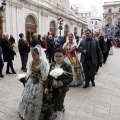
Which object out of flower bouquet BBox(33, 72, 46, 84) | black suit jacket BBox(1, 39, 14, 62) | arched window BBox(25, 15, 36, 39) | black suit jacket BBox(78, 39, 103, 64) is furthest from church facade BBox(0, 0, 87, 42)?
flower bouquet BBox(33, 72, 46, 84)

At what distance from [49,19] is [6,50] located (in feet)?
58.9

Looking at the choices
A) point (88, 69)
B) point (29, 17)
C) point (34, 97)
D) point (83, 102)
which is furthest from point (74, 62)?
point (29, 17)

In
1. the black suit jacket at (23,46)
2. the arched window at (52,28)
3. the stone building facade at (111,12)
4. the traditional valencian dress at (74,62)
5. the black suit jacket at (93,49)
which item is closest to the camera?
the black suit jacket at (93,49)

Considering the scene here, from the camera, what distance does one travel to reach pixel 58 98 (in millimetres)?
2840

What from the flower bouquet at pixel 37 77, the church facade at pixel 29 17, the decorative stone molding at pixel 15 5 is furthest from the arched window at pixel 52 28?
the flower bouquet at pixel 37 77

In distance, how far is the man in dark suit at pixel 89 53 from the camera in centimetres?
507

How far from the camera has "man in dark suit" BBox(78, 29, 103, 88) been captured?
5.07m

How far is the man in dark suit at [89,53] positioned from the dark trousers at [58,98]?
2349 mm

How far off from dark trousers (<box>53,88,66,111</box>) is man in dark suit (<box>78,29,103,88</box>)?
235 cm

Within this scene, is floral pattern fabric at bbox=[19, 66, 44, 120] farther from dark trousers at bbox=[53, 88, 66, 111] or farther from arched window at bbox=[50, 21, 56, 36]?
→ arched window at bbox=[50, 21, 56, 36]

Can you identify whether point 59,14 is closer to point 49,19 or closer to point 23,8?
point 49,19

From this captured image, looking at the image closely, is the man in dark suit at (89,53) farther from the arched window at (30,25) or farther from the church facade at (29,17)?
the arched window at (30,25)

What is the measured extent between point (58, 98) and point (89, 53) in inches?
101

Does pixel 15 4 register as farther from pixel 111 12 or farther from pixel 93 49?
pixel 111 12
